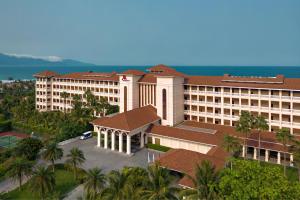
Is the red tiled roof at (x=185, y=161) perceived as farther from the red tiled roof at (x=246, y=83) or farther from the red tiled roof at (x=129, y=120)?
the red tiled roof at (x=246, y=83)

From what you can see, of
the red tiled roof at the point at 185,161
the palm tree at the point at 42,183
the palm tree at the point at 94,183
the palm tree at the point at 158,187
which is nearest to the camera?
the palm tree at the point at 158,187

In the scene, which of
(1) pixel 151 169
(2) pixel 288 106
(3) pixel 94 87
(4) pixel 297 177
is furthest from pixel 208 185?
(3) pixel 94 87

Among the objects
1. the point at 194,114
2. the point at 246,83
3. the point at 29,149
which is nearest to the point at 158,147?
the point at 194,114

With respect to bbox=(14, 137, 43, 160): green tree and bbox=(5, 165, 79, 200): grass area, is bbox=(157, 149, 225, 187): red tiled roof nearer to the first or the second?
bbox=(5, 165, 79, 200): grass area

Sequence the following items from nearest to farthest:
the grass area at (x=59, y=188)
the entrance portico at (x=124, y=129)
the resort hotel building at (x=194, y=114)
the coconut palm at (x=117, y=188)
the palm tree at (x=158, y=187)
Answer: the palm tree at (x=158, y=187)
the coconut palm at (x=117, y=188)
the grass area at (x=59, y=188)
the resort hotel building at (x=194, y=114)
the entrance portico at (x=124, y=129)

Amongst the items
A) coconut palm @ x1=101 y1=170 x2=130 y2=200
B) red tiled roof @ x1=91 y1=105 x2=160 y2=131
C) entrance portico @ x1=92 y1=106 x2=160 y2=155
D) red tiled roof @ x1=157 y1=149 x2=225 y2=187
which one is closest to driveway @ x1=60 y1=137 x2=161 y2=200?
entrance portico @ x1=92 y1=106 x2=160 y2=155

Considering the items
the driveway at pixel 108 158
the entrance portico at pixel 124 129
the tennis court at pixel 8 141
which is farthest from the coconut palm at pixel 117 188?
the tennis court at pixel 8 141

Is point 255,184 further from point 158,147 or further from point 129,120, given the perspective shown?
point 129,120
